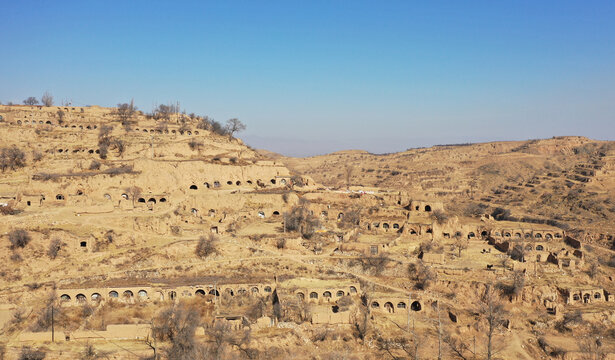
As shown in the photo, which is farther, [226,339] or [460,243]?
[460,243]

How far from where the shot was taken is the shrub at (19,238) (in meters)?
30.3

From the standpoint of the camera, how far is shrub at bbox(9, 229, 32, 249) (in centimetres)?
3031

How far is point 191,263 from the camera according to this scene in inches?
1297

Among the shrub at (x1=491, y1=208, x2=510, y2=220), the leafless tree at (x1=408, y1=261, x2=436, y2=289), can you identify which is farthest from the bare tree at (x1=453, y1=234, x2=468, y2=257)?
the shrub at (x1=491, y1=208, x2=510, y2=220)

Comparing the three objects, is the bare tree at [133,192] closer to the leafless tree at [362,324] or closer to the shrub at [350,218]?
the shrub at [350,218]

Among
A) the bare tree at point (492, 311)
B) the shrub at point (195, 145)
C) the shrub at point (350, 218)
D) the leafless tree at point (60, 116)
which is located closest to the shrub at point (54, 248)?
the shrub at point (195, 145)

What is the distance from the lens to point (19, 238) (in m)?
30.4

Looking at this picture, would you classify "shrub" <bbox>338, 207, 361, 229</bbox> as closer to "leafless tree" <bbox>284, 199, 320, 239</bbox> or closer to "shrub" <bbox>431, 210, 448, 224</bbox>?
"leafless tree" <bbox>284, 199, 320, 239</bbox>

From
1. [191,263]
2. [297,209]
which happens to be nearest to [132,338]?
[191,263]

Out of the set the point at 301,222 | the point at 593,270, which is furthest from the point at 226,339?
the point at 593,270

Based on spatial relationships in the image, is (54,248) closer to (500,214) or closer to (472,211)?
(472,211)

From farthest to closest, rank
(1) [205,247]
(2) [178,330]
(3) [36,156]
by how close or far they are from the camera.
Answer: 1. (3) [36,156]
2. (1) [205,247]
3. (2) [178,330]

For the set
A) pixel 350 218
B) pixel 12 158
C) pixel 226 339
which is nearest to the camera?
pixel 226 339

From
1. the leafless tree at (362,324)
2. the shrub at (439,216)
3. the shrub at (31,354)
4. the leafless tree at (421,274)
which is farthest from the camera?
the shrub at (439,216)
